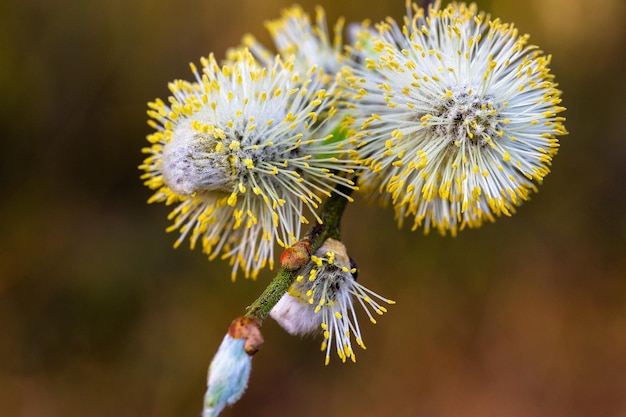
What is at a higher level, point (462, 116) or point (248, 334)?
point (462, 116)

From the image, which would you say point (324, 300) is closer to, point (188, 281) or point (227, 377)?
point (227, 377)

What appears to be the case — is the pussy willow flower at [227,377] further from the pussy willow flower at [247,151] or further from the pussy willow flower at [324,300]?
the pussy willow flower at [247,151]

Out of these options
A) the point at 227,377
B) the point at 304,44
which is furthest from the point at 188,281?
the point at 227,377

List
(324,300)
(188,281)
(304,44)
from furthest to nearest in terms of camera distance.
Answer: (188,281), (304,44), (324,300)

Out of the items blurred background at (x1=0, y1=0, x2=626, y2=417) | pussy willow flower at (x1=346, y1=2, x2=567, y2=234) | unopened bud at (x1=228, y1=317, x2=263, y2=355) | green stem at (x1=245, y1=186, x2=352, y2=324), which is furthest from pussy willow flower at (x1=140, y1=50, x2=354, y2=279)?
blurred background at (x1=0, y1=0, x2=626, y2=417)

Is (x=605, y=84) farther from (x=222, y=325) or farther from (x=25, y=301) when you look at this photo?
(x=25, y=301)

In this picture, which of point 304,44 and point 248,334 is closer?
point 248,334

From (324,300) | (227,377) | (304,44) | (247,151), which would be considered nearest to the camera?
(227,377)
